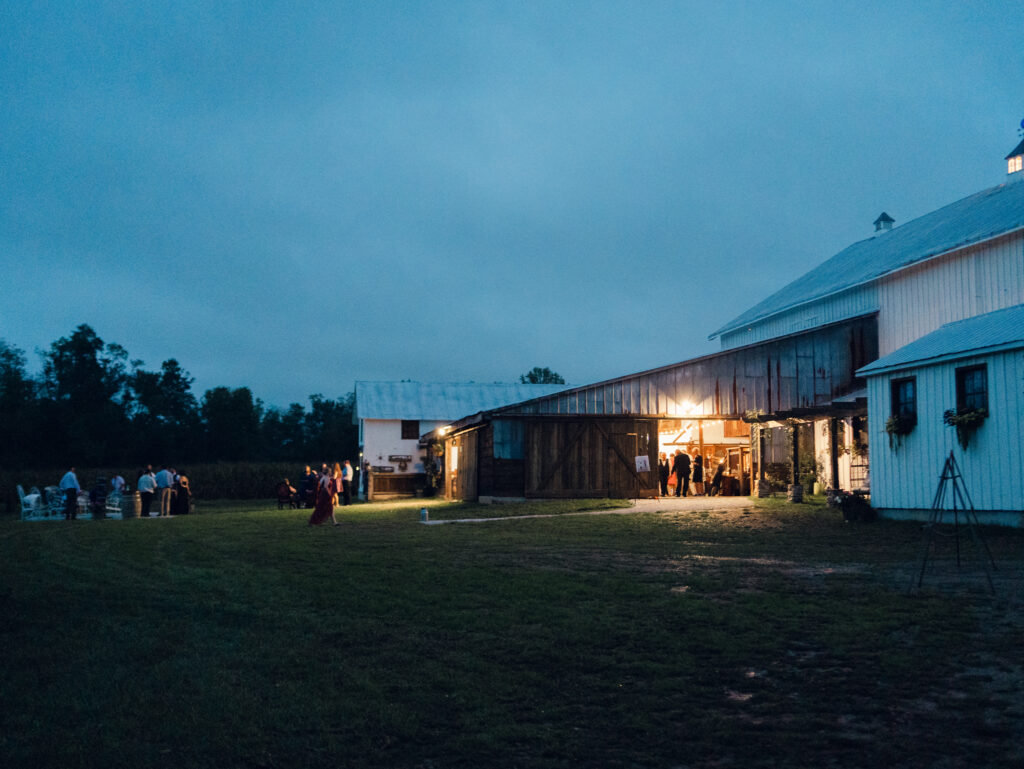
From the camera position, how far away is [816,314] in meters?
28.6

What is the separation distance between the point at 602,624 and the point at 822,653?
6.34ft

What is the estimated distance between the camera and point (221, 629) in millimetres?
7609

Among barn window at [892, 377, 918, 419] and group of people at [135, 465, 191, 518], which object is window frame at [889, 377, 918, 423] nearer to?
barn window at [892, 377, 918, 419]

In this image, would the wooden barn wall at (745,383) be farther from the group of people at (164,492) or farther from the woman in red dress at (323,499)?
the group of people at (164,492)

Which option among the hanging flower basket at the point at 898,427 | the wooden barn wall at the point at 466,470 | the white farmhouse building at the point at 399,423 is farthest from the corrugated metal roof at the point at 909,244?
the white farmhouse building at the point at 399,423

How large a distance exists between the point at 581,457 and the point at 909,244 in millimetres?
11932

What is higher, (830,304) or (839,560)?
(830,304)

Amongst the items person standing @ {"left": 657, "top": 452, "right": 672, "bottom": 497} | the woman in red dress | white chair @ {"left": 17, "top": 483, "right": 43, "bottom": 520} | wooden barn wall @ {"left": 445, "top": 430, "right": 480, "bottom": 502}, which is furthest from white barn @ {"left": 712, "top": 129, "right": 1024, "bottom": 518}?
white chair @ {"left": 17, "top": 483, "right": 43, "bottom": 520}

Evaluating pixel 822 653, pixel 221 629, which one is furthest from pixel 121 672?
pixel 822 653

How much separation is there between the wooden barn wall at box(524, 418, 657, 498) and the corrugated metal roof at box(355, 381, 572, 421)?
1561 cm

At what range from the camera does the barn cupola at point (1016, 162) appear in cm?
2777

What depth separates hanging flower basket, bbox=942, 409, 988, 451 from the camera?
15.6 m

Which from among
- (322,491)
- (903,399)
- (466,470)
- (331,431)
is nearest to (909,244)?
(903,399)

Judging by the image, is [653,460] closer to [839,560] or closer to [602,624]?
[839,560]
